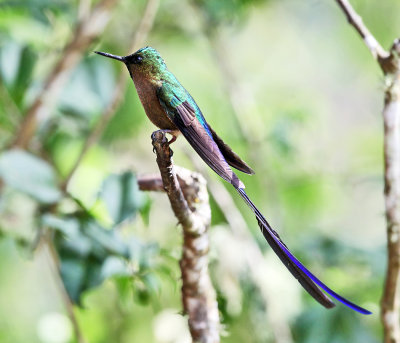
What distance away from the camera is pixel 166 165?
1033mm

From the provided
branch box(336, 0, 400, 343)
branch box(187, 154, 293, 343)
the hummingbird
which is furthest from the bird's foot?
branch box(187, 154, 293, 343)

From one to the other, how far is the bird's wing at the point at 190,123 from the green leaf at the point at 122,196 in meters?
0.54

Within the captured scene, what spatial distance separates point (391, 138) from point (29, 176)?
3.08 feet

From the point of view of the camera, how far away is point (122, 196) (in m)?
1.64

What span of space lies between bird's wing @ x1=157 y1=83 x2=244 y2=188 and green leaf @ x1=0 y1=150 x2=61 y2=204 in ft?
2.42

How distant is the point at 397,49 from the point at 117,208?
0.77m

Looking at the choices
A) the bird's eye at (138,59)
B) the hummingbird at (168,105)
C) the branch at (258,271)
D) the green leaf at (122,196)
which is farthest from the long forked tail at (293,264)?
the branch at (258,271)

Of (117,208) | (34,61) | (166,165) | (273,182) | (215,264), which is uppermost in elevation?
(34,61)

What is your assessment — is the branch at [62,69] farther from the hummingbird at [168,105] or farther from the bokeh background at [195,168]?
the hummingbird at [168,105]

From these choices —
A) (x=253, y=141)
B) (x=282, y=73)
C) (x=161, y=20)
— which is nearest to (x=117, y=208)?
(x=253, y=141)

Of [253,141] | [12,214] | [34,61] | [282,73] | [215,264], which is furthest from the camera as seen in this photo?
[282,73]

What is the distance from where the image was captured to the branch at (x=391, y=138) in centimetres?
128

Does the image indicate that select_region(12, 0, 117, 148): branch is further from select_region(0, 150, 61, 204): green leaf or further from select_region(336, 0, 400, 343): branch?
select_region(336, 0, 400, 343): branch

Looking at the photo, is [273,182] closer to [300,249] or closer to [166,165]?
[300,249]
